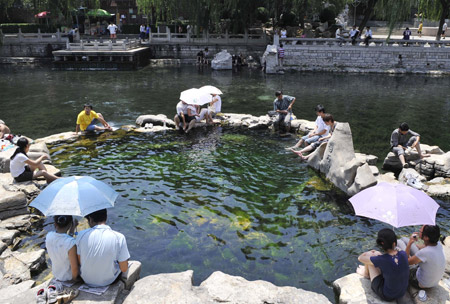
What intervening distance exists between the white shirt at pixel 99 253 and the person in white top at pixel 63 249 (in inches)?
3.7

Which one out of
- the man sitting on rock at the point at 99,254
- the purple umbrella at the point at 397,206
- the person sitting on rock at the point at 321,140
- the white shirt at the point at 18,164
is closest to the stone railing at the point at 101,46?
the person sitting on rock at the point at 321,140

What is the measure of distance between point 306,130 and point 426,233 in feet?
30.2

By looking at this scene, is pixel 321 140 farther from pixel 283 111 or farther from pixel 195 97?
pixel 195 97

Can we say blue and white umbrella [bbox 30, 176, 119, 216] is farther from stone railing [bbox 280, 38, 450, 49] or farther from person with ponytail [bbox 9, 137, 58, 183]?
stone railing [bbox 280, 38, 450, 49]

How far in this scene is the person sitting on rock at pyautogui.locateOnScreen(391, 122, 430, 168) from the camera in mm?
11180

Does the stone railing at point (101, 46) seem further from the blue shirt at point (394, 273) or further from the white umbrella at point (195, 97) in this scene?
the blue shirt at point (394, 273)

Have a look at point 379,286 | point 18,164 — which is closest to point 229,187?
point 379,286

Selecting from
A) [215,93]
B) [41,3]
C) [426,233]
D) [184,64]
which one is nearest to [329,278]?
[426,233]

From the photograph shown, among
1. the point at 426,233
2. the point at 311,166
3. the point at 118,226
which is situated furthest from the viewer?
the point at 311,166

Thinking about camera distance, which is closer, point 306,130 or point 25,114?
point 306,130

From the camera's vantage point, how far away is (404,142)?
11.5 meters

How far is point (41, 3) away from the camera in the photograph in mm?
38000

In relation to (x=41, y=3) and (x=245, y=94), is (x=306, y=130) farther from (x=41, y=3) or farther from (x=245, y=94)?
(x=41, y=3)

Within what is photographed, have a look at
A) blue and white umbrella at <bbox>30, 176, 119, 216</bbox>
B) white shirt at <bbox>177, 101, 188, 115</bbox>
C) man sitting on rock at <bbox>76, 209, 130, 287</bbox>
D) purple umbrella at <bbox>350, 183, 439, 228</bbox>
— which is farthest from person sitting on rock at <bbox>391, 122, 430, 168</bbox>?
man sitting on rock at <bbox>76, 209, 130, 287</bbox>
